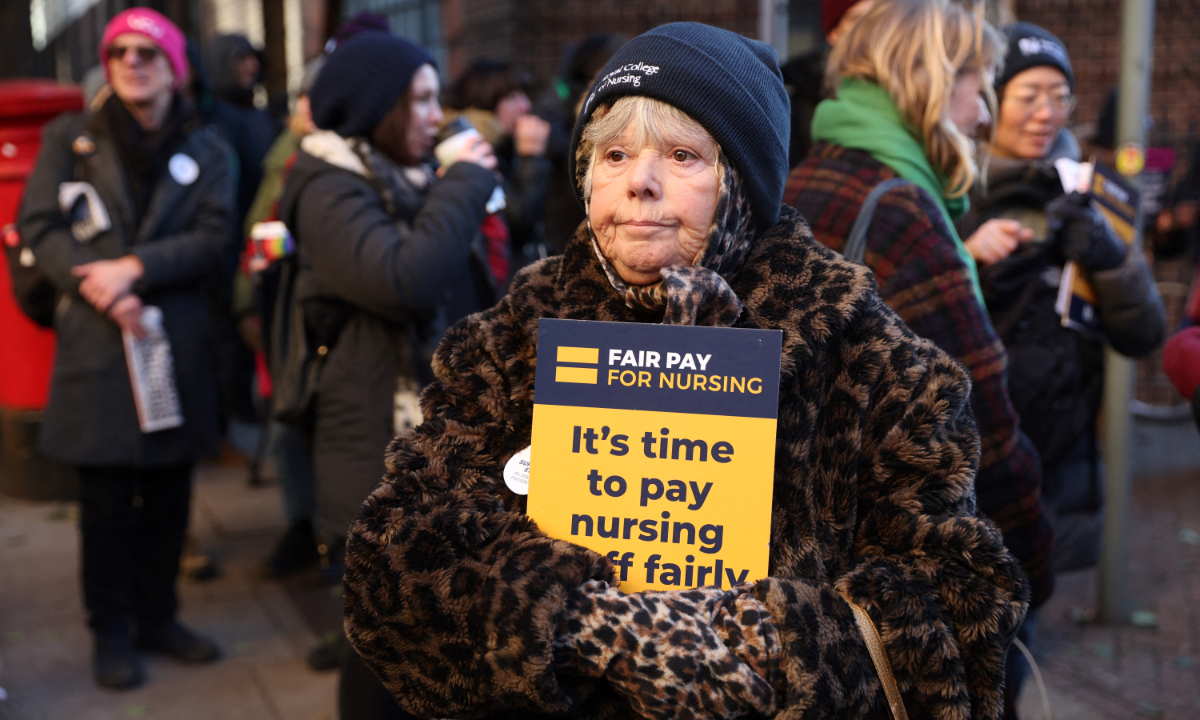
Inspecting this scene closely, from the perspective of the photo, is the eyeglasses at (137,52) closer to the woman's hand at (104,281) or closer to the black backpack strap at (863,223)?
the woman's hand at (104,281)

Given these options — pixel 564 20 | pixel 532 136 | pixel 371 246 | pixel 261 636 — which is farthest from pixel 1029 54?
pixel 564 20

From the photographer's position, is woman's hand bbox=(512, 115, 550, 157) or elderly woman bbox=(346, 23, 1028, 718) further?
woman's hand bbox=(512, 115, 550, 157)

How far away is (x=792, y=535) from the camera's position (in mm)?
1708

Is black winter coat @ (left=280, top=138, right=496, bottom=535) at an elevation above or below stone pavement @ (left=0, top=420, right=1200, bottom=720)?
above

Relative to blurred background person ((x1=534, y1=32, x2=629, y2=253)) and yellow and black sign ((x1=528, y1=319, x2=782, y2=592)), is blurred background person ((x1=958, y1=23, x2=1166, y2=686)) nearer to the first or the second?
blurred background person ((x1=534, y1=32, x2=629, y2=253))

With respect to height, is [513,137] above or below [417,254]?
above

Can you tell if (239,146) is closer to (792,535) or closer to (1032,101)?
(1032,101)

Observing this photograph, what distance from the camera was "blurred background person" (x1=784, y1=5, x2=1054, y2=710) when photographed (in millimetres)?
2271

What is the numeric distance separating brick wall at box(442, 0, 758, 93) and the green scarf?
6.16m

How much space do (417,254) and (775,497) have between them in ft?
5.35

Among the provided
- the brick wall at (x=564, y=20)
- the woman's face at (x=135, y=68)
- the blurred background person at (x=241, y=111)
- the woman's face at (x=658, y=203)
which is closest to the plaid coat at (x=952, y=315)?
the woman's face at (x=658, y=203)

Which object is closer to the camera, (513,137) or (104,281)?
(104,281)

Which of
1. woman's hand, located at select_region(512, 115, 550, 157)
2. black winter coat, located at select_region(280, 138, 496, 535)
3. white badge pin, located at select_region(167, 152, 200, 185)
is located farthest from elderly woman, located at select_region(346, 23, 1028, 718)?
woman's hand, located at select_region(512, 115, 550, 157)

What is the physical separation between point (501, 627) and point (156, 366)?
9.90ft
